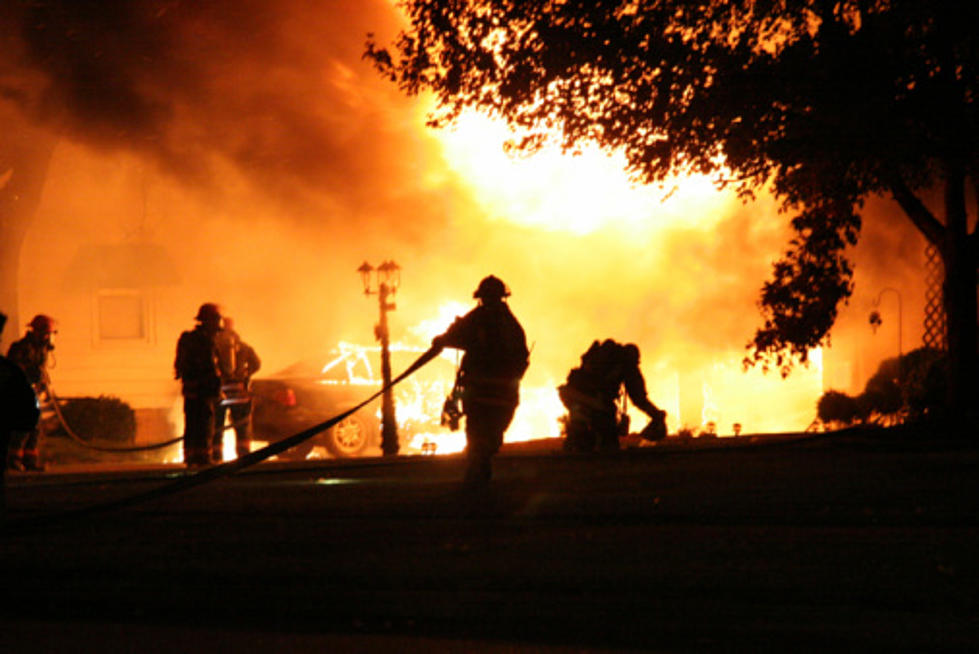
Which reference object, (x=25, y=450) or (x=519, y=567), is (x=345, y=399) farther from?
(x=519, y=567)

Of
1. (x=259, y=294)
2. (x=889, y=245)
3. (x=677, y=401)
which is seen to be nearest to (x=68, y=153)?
(x=259, y=294)

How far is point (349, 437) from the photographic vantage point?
2773 cm

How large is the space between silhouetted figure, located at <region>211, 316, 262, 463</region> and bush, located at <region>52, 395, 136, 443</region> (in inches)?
381

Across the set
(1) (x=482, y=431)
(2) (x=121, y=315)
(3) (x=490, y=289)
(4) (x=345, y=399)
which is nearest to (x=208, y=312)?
(1) (x=482, y=431)

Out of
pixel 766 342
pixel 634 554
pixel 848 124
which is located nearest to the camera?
pixel 634 554

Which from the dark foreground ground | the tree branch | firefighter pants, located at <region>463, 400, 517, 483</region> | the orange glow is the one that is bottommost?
the dark foreground ground

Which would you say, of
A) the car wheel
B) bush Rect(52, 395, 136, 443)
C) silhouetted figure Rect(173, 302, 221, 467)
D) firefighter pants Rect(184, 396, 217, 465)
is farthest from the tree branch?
bush Rect(52, 395, 136, 443)

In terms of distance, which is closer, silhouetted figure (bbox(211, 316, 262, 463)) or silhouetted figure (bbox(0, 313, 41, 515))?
silhouetted figure (bbox(0, 313, 41, 515))

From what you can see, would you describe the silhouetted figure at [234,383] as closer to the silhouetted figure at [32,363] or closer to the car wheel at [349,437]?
the silhouetted figure at [32,363]

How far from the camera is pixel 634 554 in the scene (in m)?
8.70

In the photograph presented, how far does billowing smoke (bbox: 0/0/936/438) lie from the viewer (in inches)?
1415

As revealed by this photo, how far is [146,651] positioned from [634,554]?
126 inches

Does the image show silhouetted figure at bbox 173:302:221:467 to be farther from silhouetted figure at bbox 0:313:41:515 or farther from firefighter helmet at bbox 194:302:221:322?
silhouetted figure at bbox 0:313:41:515

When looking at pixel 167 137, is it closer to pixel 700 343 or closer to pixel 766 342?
pixel 700 343
